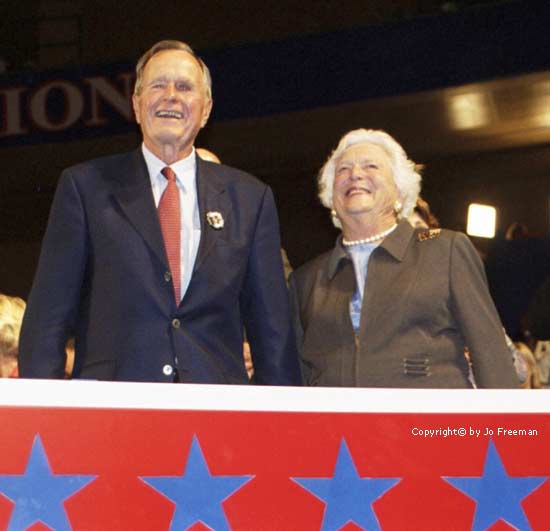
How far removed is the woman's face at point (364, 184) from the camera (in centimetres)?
317

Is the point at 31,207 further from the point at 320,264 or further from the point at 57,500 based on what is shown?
the point at 57,500

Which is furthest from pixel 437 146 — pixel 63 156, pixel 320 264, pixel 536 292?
pixel 320 264

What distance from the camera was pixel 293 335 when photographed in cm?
279

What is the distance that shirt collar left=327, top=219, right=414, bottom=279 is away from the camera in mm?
3113

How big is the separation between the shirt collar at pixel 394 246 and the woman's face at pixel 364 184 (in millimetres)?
67

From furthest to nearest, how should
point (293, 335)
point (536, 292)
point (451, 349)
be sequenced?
point (536, 292) → point (451, 349) → point (293, 335)

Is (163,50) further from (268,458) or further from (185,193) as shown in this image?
(268,458)

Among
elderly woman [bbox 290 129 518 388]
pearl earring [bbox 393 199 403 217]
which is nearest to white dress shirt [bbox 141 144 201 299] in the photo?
elderly woman [bbox 290 129 518 388]

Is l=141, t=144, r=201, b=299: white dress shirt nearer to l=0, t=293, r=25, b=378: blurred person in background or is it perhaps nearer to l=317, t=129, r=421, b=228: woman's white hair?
l=317, t=129, r=421, b=228: woman's white hair

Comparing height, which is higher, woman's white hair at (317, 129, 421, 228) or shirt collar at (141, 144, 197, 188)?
woman's white hair at (317, 129, 421, 228)

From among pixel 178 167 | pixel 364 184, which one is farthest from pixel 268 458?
pixel 364 184

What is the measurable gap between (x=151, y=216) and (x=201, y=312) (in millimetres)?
246

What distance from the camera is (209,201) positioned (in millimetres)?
2711

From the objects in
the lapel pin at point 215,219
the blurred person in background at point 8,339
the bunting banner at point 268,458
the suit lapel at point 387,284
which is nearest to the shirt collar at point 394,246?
the suit lapel at point 387,284
